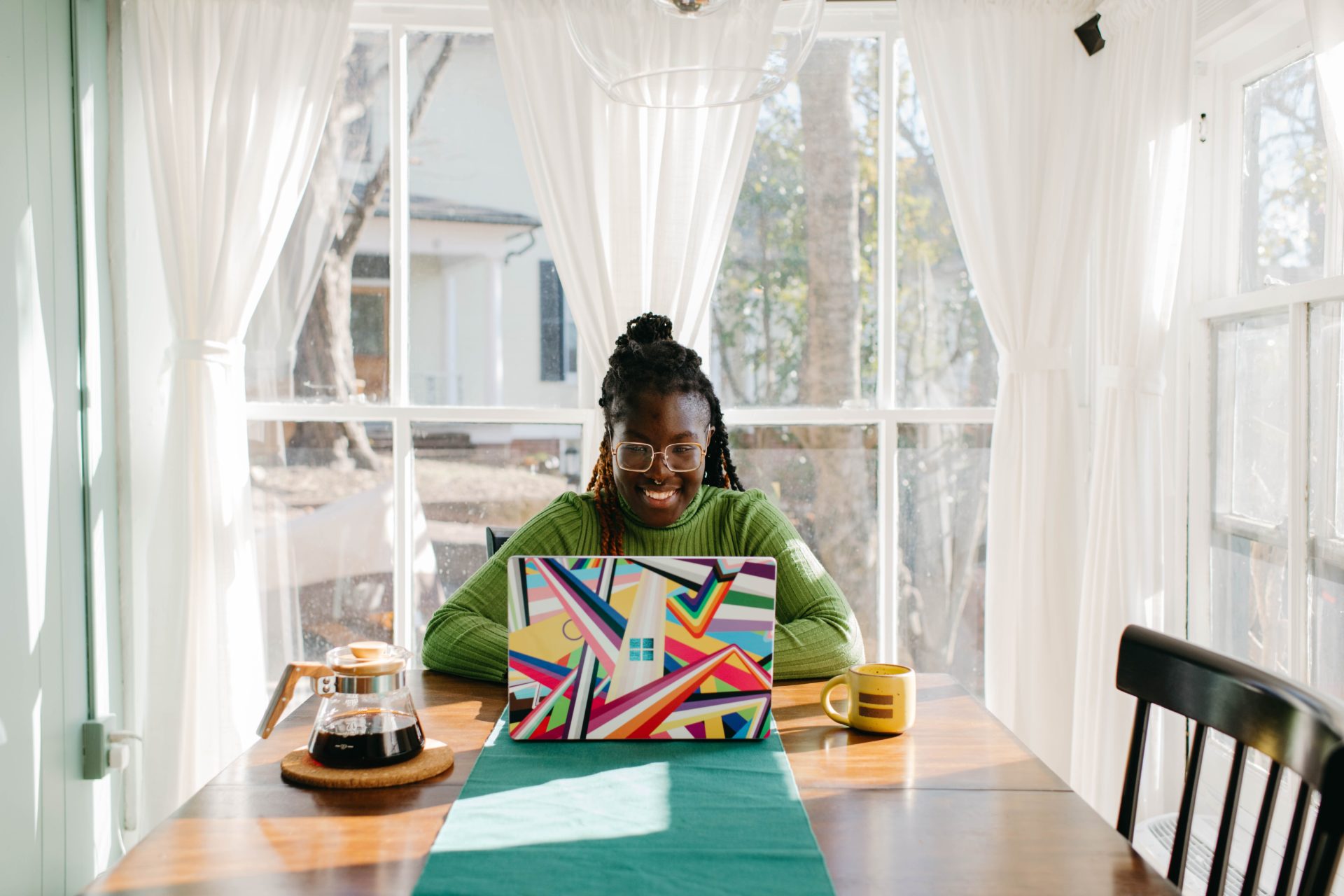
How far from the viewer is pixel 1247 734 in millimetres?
1088

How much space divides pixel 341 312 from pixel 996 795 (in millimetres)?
2103

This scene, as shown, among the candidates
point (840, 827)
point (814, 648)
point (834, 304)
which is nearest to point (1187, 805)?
point (840, 827)

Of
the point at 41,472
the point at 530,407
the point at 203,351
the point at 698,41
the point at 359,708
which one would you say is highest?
the point at 698,41

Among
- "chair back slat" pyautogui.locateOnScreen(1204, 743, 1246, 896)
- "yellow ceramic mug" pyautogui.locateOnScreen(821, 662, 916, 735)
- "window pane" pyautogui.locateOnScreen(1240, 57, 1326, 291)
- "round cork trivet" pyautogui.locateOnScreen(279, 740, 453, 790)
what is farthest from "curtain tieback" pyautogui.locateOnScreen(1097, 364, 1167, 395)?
"round cork trivet" pyautogui.locateOnScreen(279, 740, 453, 790)

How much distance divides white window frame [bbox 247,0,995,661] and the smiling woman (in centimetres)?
72

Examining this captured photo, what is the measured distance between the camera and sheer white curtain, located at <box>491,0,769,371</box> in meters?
2.56

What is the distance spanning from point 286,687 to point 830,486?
71.4 inches

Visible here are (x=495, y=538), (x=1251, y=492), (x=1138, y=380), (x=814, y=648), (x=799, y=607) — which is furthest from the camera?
(x=1138, y=380)

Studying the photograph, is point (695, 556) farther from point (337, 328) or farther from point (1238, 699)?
point (337, 328)

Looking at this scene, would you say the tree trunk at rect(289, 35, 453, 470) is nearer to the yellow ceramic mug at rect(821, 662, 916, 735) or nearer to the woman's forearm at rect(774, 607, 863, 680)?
the woman's forearm at rect(774, 607, 863, 680)

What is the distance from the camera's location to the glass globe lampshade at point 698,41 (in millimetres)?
1152

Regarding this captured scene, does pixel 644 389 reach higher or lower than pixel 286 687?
higher

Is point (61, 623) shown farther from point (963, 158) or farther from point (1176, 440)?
point (1176, 440)

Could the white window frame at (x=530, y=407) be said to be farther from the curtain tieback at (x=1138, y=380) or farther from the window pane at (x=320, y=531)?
the curtain tieback at (x=1138, y=380)
